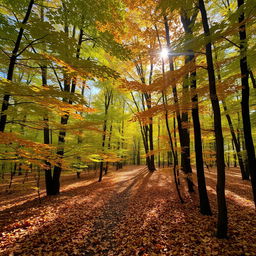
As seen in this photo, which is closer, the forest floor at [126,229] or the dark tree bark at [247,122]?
the forest floor at [126,229]

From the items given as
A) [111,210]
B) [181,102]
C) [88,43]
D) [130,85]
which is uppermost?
[88,43]

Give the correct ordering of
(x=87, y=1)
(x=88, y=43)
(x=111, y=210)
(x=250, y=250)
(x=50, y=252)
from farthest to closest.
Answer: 1. (x=88, y=43)
2. (x=111, y=210)
3. (x=87, y=1)
4. (x=50, y=252)
5. (x=250, y=250)

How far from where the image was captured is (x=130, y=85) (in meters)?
5.95

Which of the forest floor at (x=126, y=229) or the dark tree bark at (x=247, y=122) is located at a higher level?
the dark tree bark at (x=247, y=122)

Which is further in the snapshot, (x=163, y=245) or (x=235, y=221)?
(x=235, y=221)

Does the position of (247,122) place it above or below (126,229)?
above

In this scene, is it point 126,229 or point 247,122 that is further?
point 126,229

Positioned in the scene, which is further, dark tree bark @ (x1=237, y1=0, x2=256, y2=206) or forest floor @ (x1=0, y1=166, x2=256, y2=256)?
dark tree bark @ (x1=237, y1=0, x2=256, y2=206)

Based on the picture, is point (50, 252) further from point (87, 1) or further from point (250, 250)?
point (87, 1)

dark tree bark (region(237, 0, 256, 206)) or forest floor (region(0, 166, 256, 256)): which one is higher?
dark tree bark (region(237, 0, 256, 206))

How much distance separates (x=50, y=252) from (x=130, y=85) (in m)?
6.53

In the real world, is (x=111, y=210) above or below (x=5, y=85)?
below

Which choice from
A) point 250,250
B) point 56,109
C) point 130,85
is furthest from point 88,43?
point 250,250

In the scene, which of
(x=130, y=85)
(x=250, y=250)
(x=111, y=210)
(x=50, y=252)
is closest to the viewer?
(x=250, y=250)
